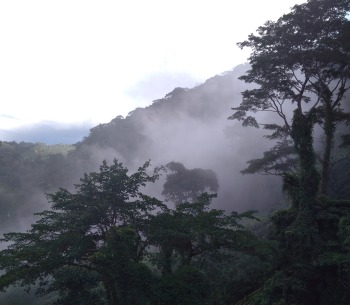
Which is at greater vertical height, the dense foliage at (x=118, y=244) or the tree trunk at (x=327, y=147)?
the tree trunk at (x=327, y=147)

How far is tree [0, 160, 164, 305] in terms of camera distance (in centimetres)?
1012

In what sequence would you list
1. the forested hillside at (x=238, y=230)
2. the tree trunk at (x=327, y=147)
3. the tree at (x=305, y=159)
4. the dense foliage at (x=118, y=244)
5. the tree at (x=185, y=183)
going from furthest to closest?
the tree at (x=185, y=183) → the tree trunk at (x=327, y=147) → the tree at (x=305, y=159) → the forested hillside at (x=238, y=230) → the dense foliage at (x=118, y=244)

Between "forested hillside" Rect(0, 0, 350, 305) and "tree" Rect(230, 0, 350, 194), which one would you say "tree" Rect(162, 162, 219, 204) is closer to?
"forested hillside" Rect(0, 0, 350, 305)

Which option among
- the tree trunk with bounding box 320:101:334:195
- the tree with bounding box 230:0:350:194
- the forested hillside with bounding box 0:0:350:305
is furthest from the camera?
the tree trunk with bounding box 320:101:334:195

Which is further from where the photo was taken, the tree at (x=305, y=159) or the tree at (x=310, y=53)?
the tree at (x=310, y=53)

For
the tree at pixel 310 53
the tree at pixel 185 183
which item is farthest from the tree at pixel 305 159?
the tree at pixel 185 183

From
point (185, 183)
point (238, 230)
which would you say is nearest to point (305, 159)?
point (238, 230)

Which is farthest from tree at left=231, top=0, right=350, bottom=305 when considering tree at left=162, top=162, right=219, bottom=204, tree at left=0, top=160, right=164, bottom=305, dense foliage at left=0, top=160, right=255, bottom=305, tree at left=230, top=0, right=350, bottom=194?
tree at left=162, top=162, right=219, bottom=204

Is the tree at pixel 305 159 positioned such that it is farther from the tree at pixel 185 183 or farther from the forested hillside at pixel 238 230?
the tree at pixel 185 183

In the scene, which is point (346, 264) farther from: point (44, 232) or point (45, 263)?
point (44, 232)

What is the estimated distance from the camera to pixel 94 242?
42.1 ft

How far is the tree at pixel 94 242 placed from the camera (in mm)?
10125

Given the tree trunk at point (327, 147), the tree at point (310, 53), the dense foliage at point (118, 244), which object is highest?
the tree at point (310, 53)

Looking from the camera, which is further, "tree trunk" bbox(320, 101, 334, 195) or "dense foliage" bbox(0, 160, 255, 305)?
"tree trunk" bbox(320, 101, 334, 195)
